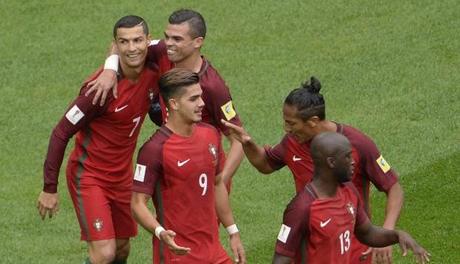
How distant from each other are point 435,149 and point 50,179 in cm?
568

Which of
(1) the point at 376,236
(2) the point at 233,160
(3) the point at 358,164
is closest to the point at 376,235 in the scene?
(1) the point at 376,236

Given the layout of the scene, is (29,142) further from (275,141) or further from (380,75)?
(380,75)

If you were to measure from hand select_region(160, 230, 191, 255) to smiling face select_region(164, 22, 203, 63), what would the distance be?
215 centimetres

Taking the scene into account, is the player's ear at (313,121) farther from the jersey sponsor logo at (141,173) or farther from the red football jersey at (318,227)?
the jersey sponsor logo at (141,173)

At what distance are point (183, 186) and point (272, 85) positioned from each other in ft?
24.3

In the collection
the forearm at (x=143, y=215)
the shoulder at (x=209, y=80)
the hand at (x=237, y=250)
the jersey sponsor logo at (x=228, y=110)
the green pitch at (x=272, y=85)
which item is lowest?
the green pitch at (x=272, y=85)

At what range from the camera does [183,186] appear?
1081cm

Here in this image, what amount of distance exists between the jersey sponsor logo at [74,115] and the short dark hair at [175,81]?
3.63 feet

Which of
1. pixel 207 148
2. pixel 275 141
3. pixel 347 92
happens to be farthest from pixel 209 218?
pixel 347 92

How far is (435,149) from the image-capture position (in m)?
16.2

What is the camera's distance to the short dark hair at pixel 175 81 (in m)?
10.9

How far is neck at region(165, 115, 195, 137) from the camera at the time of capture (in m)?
10.9

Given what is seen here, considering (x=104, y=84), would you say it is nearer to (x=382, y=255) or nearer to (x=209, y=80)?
(x=209, y=80)

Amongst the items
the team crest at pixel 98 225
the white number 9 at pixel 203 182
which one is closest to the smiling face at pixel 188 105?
the white number 9 at pixel 203 182
